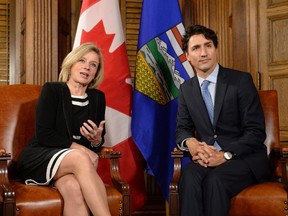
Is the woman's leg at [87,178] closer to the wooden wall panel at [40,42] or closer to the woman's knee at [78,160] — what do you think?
the woman's knee at [78,160]

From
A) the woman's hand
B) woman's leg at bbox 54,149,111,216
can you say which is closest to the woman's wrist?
the woman's hand

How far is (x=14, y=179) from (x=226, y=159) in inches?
50.9

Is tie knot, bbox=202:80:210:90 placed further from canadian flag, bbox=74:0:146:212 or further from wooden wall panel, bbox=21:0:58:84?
wooden wall panel, bbox=21:0:58:84

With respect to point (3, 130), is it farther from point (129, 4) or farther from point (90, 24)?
point (129, 4)

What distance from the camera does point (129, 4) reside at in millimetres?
4828

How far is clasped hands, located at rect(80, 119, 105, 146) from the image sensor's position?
294 centimetres

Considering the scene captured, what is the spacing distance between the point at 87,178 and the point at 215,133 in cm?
80

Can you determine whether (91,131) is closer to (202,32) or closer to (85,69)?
(85,69)

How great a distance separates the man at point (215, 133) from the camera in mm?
2596

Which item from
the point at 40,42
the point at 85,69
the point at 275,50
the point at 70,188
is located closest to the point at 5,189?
the point at 70,188

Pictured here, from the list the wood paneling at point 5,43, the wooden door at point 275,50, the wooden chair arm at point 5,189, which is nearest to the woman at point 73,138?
the wooden chair arm at point 5,189

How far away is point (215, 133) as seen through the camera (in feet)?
9.45

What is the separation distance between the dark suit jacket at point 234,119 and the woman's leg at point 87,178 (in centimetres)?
59

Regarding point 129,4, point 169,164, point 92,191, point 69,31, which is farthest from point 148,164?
point 129,4
